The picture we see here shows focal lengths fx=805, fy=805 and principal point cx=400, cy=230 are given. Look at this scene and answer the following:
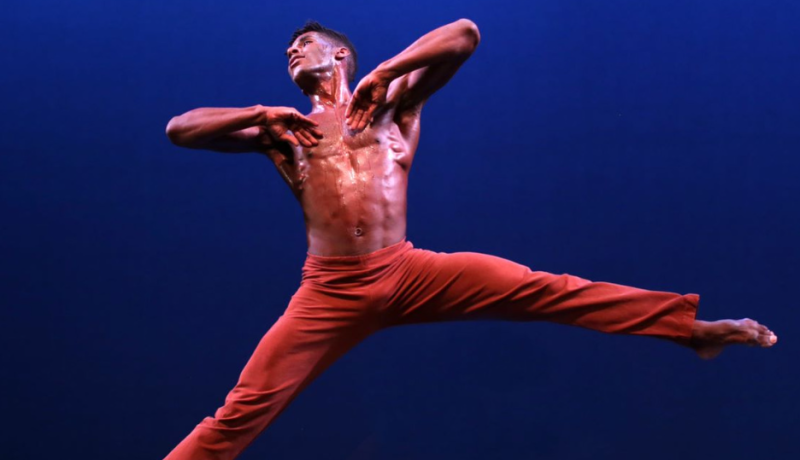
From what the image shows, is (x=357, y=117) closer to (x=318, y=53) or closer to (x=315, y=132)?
(x=315, y=132)

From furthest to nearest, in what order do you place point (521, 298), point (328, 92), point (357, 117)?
point (328, 92)
point (357, 117)
point (521, 298)

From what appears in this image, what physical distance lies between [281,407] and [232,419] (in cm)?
15

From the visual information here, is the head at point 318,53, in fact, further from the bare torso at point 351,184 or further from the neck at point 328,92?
the bare torso at point 351,184

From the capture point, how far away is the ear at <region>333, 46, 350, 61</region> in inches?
108

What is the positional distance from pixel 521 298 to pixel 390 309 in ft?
1.26

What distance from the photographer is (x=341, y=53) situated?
2.76 m

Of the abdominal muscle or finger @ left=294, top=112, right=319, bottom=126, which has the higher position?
finger @ left=294, top=112, right=319, bottom=126

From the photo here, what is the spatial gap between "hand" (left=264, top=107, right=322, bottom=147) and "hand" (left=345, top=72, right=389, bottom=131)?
0.11 metres

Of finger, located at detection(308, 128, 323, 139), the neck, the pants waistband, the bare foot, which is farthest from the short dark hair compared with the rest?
the bare foot

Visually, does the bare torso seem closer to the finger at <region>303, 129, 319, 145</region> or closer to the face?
the finger at <region>303, 129, 319, 145</region>

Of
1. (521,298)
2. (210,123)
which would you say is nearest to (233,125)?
(210,123)

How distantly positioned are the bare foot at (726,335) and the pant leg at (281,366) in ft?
2.99

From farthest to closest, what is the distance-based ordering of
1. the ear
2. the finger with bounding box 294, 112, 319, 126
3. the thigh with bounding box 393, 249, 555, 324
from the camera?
the ear → the finger with bounding box 294, 112, 319, 126 → the thigh with bounding box 393, 249, 555, 324

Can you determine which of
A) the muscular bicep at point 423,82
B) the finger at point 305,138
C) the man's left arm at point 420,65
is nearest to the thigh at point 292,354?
the finger at point 305,138
